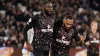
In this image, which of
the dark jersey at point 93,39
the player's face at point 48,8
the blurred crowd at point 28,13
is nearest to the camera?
the player's face at point 48,8

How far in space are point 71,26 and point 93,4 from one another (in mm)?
15312

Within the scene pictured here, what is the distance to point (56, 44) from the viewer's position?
8.33 m

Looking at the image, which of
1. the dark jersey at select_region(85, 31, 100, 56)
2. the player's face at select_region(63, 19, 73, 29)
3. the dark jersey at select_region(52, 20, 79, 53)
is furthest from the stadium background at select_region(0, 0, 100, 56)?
the player's face at select_region(63, 19, 73, 29)

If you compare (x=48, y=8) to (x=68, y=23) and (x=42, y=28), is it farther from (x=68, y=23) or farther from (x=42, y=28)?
(x=68, y=23)

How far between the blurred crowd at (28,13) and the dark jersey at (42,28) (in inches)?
267

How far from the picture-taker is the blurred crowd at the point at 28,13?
670 inches

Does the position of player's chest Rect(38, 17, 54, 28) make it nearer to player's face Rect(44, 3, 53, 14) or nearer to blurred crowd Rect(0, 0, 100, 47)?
player's face Rect(44, 3, 53, 14)

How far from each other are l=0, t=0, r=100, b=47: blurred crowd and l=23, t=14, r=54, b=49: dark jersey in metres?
6.77

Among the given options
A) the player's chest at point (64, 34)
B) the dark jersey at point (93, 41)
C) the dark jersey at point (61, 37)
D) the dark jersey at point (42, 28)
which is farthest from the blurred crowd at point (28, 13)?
the player's chest at point (64, 34)

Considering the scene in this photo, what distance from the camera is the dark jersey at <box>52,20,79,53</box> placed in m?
8.21

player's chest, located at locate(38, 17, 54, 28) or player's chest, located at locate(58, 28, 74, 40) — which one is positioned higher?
player's chest, located at locate(38, 17, 54, 28)

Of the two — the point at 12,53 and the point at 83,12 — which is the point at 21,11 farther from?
the point at 12,53

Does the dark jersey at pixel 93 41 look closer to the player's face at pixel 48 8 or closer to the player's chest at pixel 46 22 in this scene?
the player's chest at pixel 46 22

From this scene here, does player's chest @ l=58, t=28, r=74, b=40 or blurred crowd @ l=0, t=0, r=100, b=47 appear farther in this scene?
blurred crowd @ l=0, t=0, r=100, b=47
